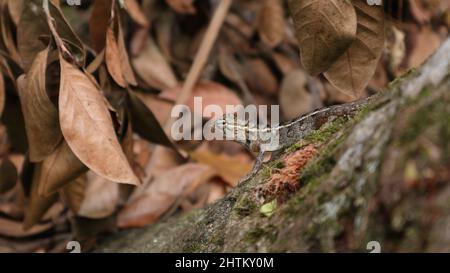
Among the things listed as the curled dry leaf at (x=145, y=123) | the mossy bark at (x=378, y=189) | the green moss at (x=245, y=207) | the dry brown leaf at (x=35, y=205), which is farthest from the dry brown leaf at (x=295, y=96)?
the mossy bark at (x=378, y=189)

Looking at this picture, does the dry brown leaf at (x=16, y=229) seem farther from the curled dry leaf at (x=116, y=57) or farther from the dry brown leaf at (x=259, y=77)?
the dry brown leaf at (x=259, y=77)

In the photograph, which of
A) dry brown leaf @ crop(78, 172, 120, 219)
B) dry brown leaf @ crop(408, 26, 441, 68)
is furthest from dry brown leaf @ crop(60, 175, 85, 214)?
dry brown leaf @ crop(408, 26, 441, 68)

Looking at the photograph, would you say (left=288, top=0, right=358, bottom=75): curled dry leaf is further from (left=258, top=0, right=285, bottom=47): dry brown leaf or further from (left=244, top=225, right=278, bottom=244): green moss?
(left=258, top=0, right=285, bottom=47): dry brown leaf

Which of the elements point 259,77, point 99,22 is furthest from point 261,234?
point 259,77

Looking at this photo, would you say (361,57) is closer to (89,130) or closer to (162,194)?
(89,130)

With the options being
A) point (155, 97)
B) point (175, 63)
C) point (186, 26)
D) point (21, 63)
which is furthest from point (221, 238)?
point (186, 26)
